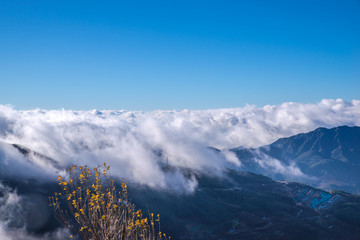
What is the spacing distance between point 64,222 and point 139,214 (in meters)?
11.5

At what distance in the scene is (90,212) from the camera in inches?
1502

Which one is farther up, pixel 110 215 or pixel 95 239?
pixel 110 215

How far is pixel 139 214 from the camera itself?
3978 centimetres

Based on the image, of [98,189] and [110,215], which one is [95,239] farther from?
[98,189]

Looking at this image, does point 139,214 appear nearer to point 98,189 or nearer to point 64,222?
point 98,189

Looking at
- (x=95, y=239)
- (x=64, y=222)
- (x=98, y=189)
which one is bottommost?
(x=95, y=239)

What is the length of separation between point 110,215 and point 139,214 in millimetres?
4416

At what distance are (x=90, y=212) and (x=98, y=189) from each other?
3.65 m

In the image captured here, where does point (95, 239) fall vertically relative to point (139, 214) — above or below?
below

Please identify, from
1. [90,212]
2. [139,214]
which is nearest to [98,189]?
[90,212]

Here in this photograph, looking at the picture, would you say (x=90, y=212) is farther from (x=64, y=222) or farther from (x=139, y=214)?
(x=139, y=214)

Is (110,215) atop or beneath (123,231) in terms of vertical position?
atop

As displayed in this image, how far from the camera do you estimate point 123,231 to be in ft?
129

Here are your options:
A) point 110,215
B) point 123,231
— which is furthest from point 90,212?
point 123,231
